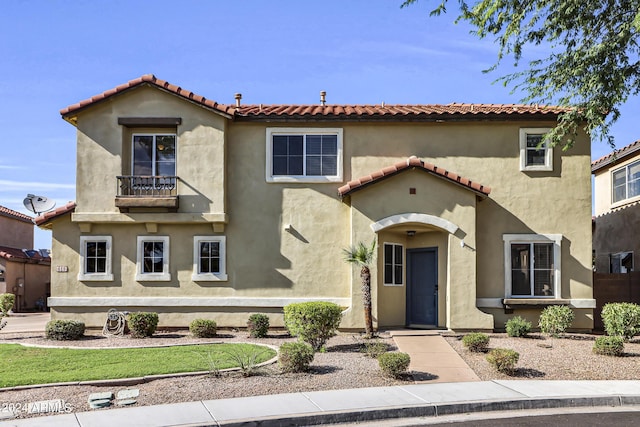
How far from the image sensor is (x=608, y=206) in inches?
944

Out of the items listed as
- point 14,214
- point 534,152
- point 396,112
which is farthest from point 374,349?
point 14,214

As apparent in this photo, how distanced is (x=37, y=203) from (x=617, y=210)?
956 inches

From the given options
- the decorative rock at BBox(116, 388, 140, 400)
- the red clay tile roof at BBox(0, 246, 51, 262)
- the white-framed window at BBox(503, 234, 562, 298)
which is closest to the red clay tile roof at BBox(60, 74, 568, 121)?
the white-framed window at BBox(503, 234, 562, 298)

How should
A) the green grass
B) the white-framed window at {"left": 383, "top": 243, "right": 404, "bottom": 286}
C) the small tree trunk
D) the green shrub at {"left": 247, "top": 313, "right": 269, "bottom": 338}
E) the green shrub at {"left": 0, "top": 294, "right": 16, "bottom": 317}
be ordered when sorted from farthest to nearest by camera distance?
the white-framed window at {"left": 383, "top": 243, "right": 404, "bottom": 286}, the green shrub at {"left": 0, "top": 294, "right": 16, "bottom": 317}, the green shrub at {"left": 247, "top": 313, "right": 269, "bottom": 338}, the small tree trunk, the green grass

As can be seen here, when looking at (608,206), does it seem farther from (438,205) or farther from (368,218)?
(368,218)

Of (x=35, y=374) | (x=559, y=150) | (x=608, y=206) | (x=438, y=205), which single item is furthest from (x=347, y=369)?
(x=608, y=206)

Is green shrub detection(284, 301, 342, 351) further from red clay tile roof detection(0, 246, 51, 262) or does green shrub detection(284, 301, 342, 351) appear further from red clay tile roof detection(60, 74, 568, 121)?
red clay tile roof detection(0, 246, 51, 262)

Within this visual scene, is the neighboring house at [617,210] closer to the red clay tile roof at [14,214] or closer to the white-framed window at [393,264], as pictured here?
the white-framed window at [393,264]

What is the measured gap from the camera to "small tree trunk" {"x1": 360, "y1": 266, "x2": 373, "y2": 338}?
16078 mm

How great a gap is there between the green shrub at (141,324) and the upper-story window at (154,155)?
428cm

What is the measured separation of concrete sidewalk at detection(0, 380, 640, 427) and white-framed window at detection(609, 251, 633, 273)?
11.5 meters

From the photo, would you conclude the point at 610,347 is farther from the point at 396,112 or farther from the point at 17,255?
the point at 17,255

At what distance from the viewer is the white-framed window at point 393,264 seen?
18.7 meters

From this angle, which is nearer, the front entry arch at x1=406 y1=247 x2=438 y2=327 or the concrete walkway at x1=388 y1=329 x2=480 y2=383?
the concrete walkway at x1=388 y1=329 x2=480 y2=383
